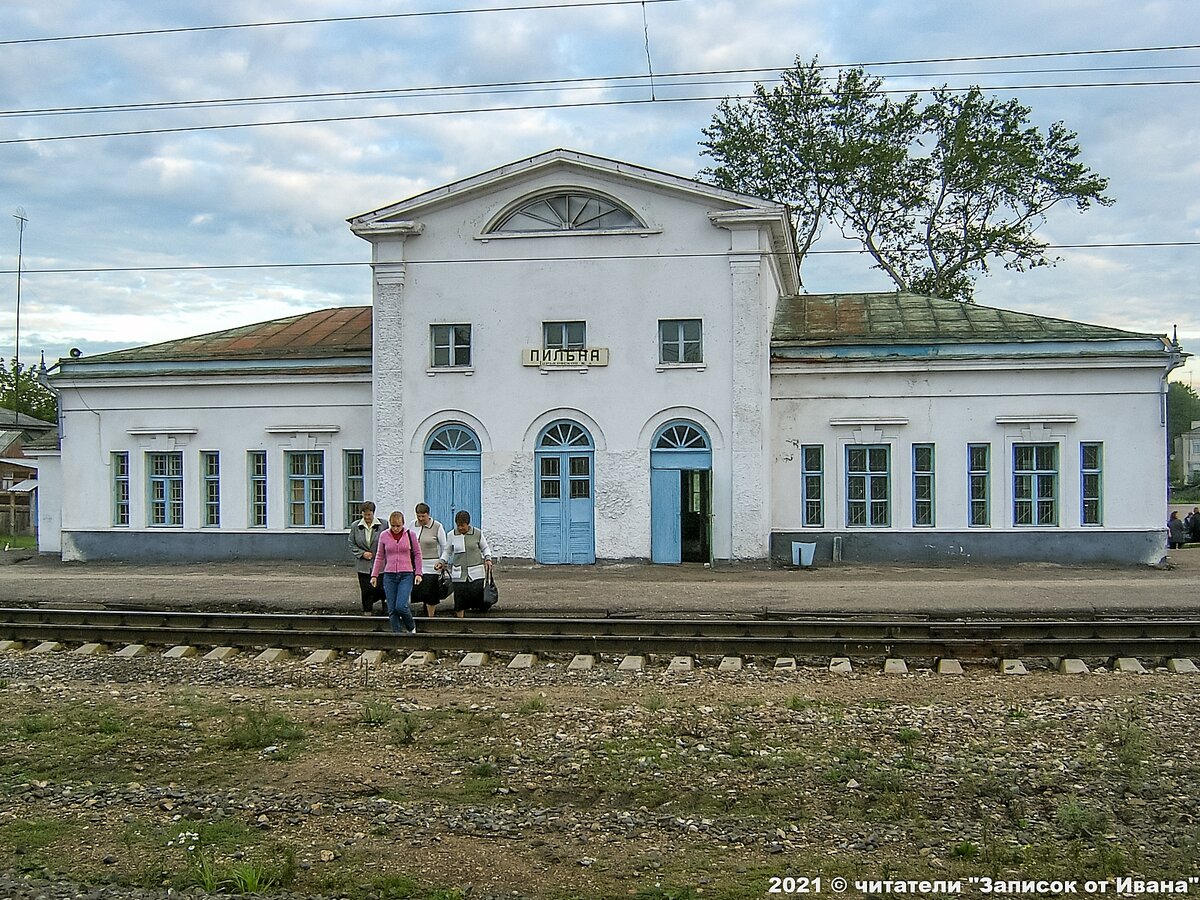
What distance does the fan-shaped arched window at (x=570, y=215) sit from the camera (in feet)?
71.9

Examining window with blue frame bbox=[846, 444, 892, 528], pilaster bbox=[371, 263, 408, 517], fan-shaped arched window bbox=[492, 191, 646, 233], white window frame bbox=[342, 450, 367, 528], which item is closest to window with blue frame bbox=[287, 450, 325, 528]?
white window frame bbox=[342, 450, 367, 528]

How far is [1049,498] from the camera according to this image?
21.7 m

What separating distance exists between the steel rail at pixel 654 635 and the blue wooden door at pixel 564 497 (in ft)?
27.8

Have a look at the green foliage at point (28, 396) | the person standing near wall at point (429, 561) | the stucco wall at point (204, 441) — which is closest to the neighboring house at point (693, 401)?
the stucco wall at point (204, 441)

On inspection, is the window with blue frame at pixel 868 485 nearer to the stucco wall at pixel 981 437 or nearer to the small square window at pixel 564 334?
the stucco wall at pixel 981 437

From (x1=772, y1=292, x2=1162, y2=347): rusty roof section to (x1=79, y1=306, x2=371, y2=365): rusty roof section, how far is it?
9066 millimetres

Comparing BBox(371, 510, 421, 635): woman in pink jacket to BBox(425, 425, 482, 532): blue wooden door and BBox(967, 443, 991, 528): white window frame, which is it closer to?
BBox(425, 425, 482, 532): blue wooden door

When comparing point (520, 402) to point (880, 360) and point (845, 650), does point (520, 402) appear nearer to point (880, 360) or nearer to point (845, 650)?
point (880, 360)

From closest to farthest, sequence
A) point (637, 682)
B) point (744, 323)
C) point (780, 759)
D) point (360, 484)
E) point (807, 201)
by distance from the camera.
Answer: point (780, 759) → point (637, 682) → point (744, 323) → point (360, 484) → point (807, 201)

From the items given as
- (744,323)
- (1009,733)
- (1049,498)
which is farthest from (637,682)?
(1049,498)

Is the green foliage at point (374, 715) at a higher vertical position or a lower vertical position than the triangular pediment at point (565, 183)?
lower

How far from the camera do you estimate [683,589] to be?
1812 cm

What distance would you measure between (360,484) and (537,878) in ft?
59.9

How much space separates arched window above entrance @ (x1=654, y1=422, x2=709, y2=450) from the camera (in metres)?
21.7
